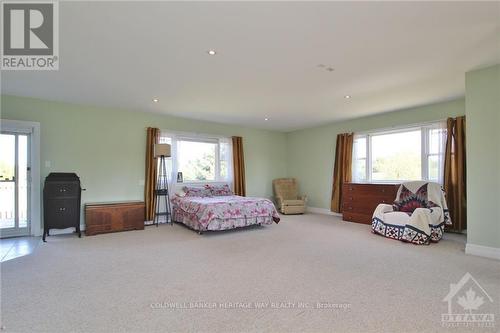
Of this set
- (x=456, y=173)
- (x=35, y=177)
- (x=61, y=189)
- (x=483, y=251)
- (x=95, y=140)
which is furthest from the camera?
(x=95, y=140)

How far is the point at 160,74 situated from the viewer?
366 cm

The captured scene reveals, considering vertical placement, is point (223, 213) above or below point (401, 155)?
below

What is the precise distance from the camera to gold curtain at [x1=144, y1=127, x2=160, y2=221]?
5836 millimetres

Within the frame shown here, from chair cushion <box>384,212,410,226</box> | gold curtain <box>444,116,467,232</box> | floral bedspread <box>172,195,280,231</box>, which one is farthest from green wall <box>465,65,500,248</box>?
floral bedspread <box>172,195,280,231</box>

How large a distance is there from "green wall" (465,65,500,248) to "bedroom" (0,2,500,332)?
0.02 metres

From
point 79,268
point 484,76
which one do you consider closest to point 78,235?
point 79,268

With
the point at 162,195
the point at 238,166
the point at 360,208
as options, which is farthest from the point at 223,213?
the point at 360,208

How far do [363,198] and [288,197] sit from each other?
7.65 feet

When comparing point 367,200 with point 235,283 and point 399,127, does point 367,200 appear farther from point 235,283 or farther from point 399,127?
point 235,283

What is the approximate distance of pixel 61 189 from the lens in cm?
462

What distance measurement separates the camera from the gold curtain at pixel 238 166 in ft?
23.6

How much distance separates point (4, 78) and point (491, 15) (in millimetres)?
5823

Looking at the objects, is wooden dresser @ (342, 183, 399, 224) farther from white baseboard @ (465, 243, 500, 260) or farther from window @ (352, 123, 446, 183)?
white baseboard @ (465, 243, 500, 260)

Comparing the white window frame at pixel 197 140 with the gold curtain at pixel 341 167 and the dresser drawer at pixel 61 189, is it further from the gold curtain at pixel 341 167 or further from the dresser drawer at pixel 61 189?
the gold curtain at pixel 341 167
